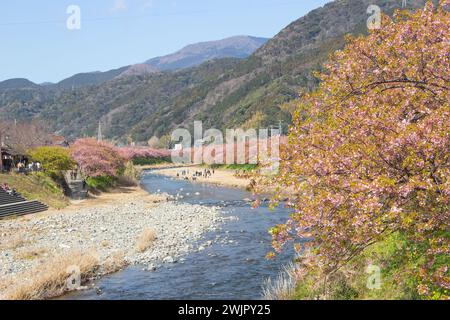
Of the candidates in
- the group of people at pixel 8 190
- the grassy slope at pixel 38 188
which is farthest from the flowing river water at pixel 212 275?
the group of people at pixel 8 190

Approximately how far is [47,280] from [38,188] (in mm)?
29627

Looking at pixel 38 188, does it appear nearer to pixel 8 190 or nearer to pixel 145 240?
pixel 8 190

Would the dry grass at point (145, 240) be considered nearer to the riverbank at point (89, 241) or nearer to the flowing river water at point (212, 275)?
the riverbank at point (89, 241)

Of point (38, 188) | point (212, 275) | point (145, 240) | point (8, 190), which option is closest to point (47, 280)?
point (212, 275)

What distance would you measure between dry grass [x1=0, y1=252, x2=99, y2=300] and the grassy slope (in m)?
22.9

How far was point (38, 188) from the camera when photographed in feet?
148

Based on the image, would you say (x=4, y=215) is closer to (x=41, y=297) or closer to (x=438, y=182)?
(x=41, y=297)

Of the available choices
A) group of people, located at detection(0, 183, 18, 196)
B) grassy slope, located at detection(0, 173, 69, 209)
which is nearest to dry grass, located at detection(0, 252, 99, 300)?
group of people, located at detection(0, 183, 18, 196)

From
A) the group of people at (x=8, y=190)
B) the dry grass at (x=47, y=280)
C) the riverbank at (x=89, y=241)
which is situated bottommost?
the riverbank at (x=89, y=241)

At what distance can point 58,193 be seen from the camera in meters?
47.5

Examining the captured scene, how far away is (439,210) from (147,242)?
20.4 m

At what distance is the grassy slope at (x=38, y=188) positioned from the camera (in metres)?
42.6

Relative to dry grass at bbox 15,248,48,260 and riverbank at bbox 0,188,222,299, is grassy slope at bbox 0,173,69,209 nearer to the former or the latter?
riverbank at bbox 0,188,222,299

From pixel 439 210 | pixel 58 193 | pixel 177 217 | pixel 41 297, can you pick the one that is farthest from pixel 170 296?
pixel 58 193
